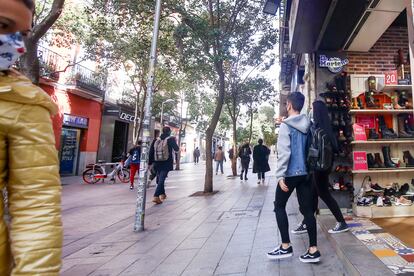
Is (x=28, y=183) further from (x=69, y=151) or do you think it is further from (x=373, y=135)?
(x=69, y=151)

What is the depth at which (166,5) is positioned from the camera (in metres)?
9.24

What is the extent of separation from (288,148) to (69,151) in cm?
1679

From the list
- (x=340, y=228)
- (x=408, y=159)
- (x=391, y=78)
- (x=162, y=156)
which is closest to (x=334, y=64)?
(x=391, y=78)

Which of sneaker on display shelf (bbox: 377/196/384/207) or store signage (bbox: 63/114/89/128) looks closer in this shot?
sneaker on display shelf (bbox: 377/196/384/207)

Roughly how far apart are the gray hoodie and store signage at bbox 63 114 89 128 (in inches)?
623

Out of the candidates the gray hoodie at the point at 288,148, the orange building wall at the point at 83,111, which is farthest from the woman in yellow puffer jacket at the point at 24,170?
the orange building wall at the point at 83,111

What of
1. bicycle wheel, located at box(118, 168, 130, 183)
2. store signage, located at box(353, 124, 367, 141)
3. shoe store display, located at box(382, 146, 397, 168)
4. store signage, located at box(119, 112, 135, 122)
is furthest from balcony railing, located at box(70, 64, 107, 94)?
shoe store display, located at box(382, 146, 397, 168)

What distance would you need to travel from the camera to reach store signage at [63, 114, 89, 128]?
17109mm

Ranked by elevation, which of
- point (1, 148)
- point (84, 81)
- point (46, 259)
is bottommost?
point (46, 259)

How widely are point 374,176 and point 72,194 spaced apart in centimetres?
918

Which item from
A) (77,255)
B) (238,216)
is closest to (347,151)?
(238,216)

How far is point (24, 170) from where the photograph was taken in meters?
1.10

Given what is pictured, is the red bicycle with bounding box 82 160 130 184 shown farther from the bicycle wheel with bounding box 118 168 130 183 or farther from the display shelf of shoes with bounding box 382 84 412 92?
the display shelf of shoes with bounding box 382 84 412 92

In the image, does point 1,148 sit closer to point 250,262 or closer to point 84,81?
point 250,262
